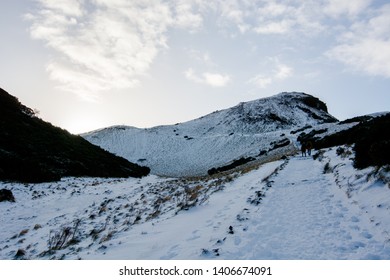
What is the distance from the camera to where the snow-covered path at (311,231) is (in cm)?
613

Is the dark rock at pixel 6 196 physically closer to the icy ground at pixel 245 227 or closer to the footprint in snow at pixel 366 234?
the icy ground at pixel 245 227

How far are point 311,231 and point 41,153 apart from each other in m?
28.8

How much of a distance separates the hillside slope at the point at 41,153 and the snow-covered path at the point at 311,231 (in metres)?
19.9

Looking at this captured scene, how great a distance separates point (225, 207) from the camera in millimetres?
11156

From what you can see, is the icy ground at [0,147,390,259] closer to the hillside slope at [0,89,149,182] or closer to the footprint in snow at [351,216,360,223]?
the footprint in snow at [351,216,360,223]

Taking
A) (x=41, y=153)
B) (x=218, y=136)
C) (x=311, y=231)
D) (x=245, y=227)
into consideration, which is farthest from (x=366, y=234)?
(x=218, y=136)

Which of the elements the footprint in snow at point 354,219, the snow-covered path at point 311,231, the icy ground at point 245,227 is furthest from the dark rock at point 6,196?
the footprint in snow at point 354,219

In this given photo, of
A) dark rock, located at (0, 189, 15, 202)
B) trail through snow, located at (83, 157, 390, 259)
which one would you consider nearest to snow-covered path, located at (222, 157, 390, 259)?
trail through snow, located at (83, 157, 390, 259)

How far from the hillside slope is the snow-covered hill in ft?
57.4

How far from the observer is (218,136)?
74562mm

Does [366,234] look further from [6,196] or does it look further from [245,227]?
[6,196]
